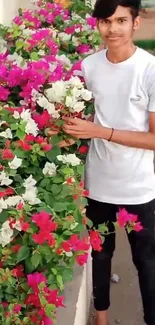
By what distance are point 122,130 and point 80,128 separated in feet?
0.68

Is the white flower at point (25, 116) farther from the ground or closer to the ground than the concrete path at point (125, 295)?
farther from the ground

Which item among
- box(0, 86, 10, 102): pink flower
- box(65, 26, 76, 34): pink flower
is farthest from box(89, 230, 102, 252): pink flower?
box(65, 26, 76, 34): pink flower

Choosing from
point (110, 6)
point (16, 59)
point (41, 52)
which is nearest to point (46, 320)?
point (110, 6)

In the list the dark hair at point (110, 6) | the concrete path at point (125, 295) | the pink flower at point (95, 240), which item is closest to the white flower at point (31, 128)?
the pink flower at point (95, 240)

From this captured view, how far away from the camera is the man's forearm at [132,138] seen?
233 centimetres

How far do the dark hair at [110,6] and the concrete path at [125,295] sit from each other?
4.98 feet

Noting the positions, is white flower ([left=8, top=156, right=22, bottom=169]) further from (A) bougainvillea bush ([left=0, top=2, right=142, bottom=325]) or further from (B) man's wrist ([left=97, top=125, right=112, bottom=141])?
(B) man's wrist ([left=97, top=125, right=112, bottom=141])

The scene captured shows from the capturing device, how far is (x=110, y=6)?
231cm

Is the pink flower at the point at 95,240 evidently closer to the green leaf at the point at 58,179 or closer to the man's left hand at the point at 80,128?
the green leaf at the point at 58,179

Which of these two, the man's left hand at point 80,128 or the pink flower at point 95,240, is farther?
the man's left hand at point 80,128

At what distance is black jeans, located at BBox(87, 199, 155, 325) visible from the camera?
8.48 feet

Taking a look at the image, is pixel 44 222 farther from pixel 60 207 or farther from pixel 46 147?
pixel 46 147

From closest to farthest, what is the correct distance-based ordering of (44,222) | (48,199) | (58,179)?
(44,222) → (48,199) → (58,179)

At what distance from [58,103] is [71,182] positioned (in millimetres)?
311
